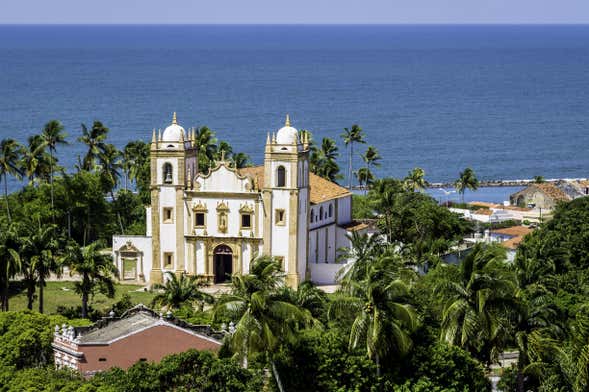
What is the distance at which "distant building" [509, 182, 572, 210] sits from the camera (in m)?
99.3

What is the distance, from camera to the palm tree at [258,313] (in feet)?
143

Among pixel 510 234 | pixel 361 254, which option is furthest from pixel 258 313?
pixel 510 234

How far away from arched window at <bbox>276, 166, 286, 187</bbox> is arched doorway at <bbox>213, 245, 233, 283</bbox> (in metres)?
4.44

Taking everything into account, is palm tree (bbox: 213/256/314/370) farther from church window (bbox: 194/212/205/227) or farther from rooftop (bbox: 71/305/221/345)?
church window (bbox: 194/212/205/227)

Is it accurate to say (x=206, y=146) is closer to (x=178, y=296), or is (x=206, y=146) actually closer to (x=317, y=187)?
(x=317, y=187)

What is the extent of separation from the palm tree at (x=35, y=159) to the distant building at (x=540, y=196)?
37.4 metres

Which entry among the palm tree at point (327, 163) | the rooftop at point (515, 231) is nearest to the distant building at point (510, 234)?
the rooftop at point (515, 231)

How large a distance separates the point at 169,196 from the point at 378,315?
95.5ft

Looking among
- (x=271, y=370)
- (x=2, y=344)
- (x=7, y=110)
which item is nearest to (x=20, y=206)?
(x=2, y=344)

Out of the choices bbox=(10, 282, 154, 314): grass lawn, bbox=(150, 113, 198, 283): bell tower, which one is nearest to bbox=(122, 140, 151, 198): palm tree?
bbox=(150, 113, 198, 283): bell tower

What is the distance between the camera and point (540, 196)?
100812 millimetres

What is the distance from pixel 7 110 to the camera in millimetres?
192500

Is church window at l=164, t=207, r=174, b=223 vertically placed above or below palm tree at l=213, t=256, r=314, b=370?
above

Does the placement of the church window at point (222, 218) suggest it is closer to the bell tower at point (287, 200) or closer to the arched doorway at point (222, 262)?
the arched doorway at point (222, 262)
